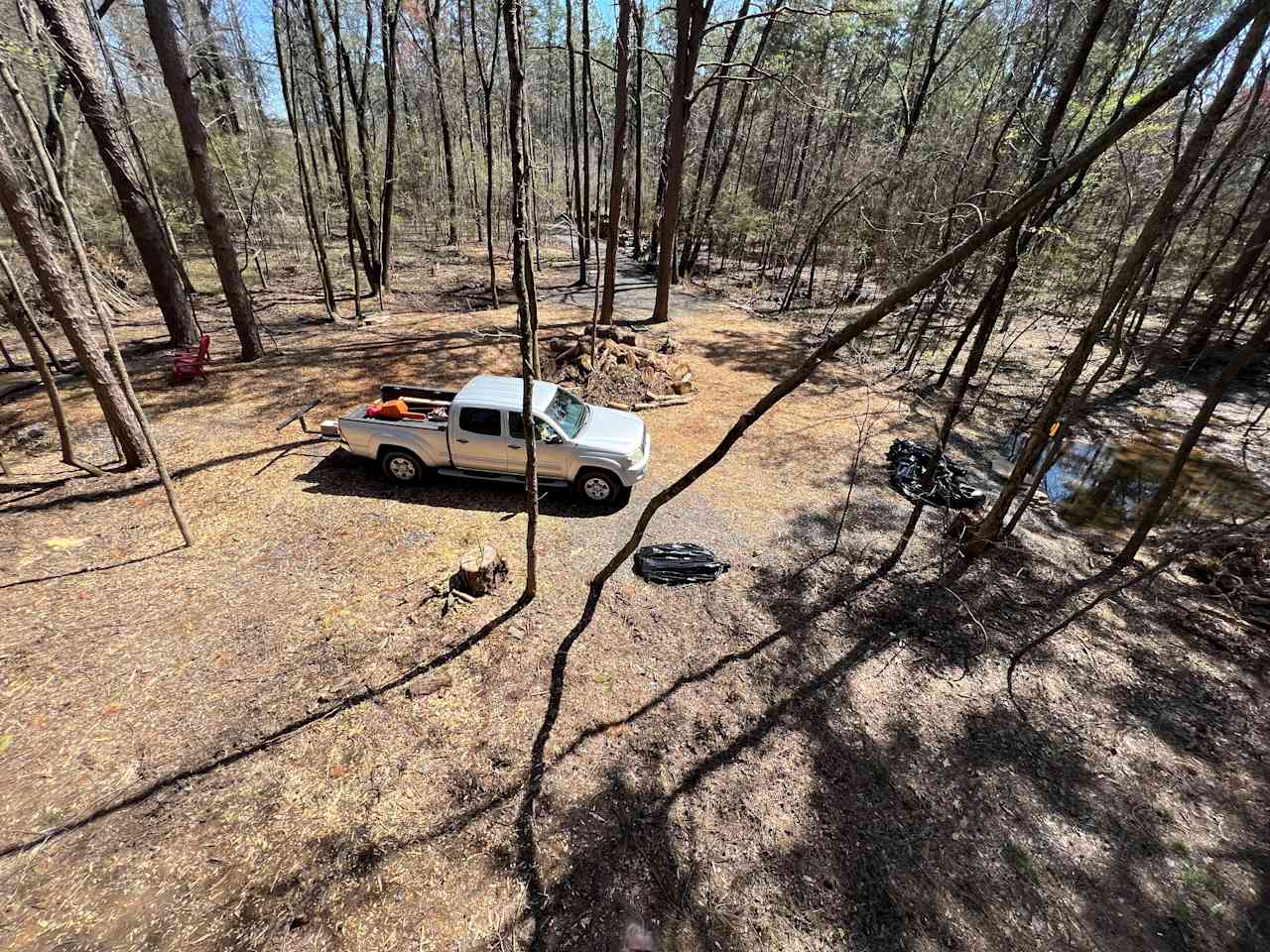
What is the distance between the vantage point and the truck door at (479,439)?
24.1ft

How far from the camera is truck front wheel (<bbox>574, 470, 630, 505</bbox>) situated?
24.5 ft

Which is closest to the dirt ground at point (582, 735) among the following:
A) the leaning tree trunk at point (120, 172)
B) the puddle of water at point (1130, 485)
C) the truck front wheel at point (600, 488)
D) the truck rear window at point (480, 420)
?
the truck front wheel at point (600, 488)

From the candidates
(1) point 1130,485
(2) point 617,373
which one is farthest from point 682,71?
(1) point 1130,485

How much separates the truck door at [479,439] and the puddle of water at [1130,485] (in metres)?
9.59

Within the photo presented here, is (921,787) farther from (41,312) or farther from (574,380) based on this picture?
(41,312)

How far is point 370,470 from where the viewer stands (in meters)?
8.24

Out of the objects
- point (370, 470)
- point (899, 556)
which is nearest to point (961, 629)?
point (899, 556)

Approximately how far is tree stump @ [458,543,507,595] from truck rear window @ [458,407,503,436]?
2023 mm

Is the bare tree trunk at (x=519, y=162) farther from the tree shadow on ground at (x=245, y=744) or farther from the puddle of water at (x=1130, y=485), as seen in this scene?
the puddle of water at (x=1130, y=485)

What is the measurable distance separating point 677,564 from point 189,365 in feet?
36.9

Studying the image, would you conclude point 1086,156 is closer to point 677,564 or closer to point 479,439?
point 677,564

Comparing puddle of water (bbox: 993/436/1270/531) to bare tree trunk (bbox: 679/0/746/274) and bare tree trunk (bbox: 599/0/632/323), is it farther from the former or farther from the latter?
bare tree trunk (bbox: 679/0/746/274)

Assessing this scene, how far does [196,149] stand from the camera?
982cm

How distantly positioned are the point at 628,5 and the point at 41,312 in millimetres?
17976
